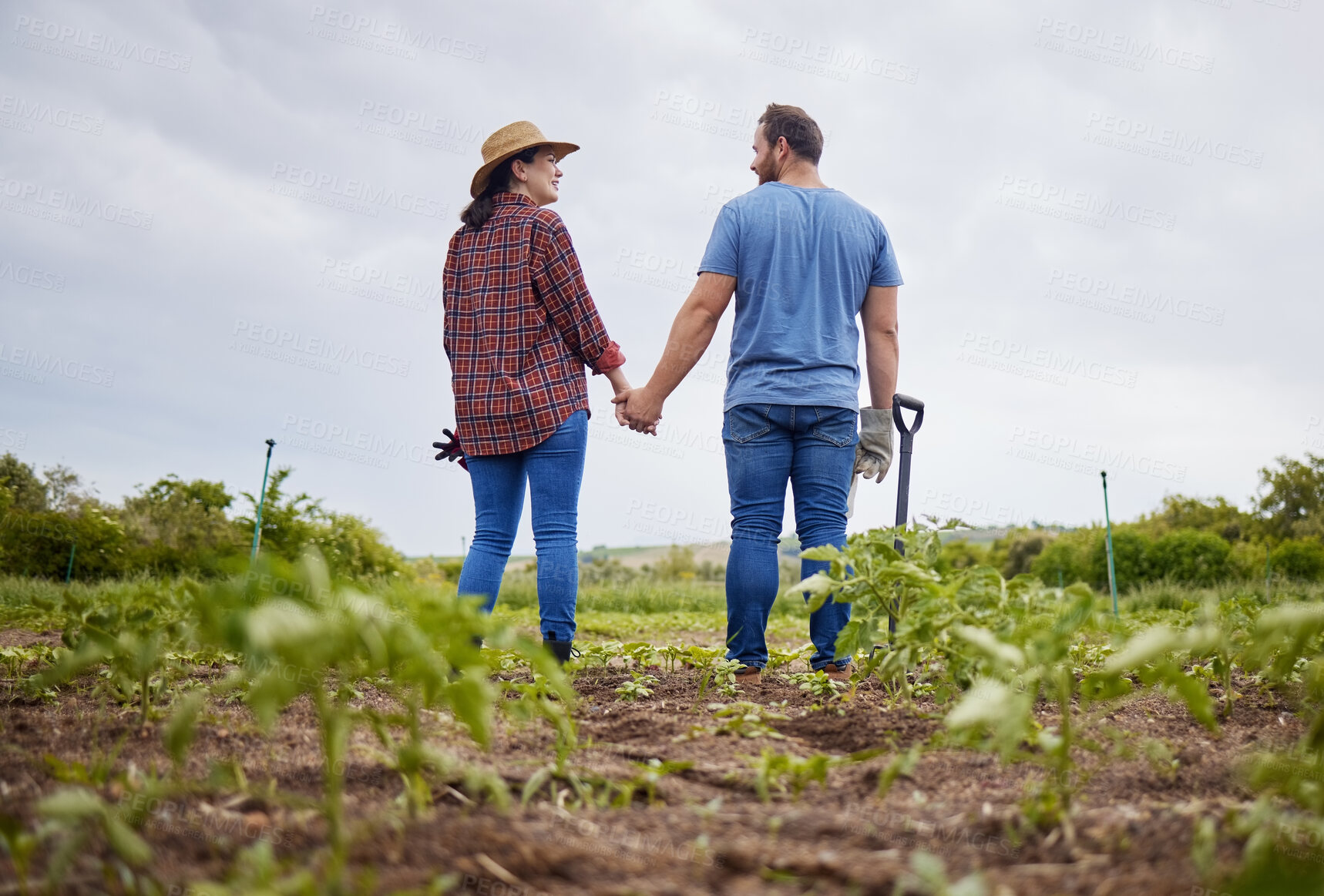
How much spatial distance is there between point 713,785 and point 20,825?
106 centimetres

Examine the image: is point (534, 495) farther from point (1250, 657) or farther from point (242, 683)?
point (1250, 657)

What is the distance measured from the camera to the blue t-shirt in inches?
122

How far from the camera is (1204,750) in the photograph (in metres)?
1.95

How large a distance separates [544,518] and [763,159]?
161 centimetres

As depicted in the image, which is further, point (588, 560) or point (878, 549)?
point (588, 560)

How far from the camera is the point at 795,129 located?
131 inches

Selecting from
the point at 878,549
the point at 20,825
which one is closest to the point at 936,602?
the point at 878,549

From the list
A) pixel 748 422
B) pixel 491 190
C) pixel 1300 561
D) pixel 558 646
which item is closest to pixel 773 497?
pixel 748 422

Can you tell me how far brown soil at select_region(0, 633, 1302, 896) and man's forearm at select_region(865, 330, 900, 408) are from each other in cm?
166

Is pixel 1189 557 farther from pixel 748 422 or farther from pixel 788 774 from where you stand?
pixel 788 774

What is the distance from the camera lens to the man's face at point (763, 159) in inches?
133

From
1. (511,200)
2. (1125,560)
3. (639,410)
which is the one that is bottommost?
(639,410)

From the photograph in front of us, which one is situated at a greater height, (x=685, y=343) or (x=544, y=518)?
(x=685, y=343)

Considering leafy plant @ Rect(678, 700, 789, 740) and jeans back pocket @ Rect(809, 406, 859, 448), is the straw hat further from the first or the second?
leafy plant @ Rect(678, 700, 789, 740)
